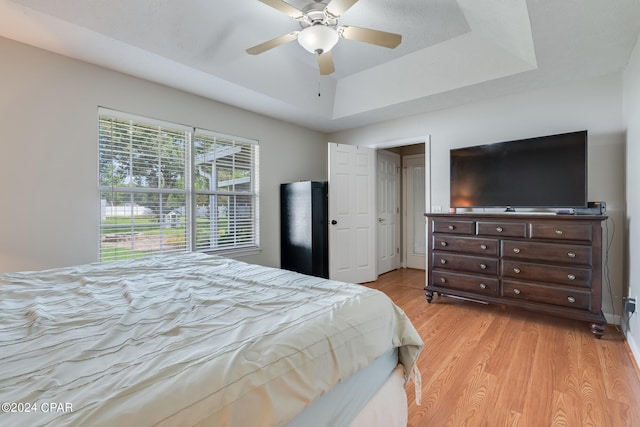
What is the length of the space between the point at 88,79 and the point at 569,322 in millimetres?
5020

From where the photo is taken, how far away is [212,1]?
2336 mm

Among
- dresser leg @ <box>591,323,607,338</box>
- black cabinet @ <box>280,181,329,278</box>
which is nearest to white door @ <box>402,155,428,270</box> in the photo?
black cabinet @ <box>280,181,329,278</box>

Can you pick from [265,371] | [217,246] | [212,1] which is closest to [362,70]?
[212,1]

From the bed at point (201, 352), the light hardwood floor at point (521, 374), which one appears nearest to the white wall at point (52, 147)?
the bed at point (201, 352)

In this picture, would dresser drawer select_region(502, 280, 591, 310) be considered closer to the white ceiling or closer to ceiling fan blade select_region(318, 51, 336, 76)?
the white ceiling

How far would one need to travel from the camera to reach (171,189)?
3176 mm

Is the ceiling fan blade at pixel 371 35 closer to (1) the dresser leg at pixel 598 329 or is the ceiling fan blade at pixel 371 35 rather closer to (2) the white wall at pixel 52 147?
(2) the white wall at pixel 52 147

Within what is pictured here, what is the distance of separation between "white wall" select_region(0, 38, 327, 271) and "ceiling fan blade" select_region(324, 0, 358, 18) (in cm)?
206

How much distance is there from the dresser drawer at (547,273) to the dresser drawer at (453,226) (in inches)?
17.8

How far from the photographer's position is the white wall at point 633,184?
85.0 inches

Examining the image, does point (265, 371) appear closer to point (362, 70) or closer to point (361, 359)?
point (361, 359)

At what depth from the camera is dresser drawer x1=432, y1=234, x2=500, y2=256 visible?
2970mm

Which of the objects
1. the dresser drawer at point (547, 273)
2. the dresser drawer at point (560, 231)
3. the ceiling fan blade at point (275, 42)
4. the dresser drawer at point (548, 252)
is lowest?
the dresser drawer at point (547, 273)

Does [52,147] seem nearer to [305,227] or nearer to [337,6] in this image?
[337,6]
